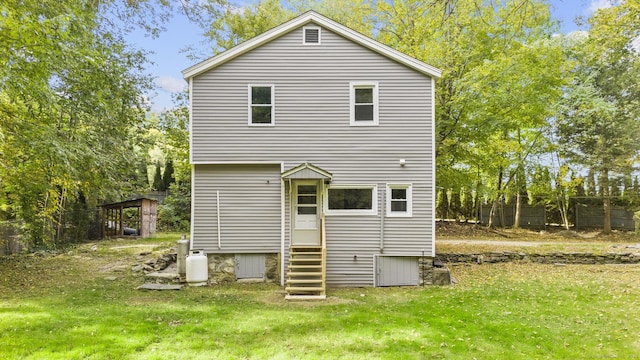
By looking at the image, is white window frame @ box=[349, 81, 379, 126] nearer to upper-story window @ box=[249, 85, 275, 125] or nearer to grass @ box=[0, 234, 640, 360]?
upper-story window @ box=[249, 85, 275, 125]

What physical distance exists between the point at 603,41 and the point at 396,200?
875cm

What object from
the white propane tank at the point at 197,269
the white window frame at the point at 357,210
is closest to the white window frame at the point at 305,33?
the white window frame at the point at 357,210

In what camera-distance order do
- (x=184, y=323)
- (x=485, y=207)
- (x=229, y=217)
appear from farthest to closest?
1. (x=485, y=207)
2. (x=229, y=217)
3. (x=184, y=323)

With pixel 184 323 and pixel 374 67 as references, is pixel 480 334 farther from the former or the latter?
pixel 374 67

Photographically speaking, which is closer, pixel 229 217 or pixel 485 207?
pixel 229 217

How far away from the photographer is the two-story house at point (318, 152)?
11.0 m

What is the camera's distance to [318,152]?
11.2 metres

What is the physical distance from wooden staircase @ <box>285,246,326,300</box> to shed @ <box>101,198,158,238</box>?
13.5 meters

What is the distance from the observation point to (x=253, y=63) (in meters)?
11.1

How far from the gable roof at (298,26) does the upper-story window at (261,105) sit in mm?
1128

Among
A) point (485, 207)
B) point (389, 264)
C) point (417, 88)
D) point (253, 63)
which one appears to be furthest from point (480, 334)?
point (485, 207)

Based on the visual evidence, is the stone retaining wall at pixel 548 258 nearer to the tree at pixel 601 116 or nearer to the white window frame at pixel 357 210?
the white window frame at pixel 357 210

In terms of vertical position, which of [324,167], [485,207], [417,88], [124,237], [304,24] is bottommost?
[124,237]

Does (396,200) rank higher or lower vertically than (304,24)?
lower
